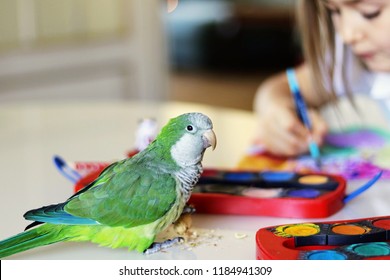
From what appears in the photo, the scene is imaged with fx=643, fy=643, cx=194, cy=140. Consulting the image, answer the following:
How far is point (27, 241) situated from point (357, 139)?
0.56 metres

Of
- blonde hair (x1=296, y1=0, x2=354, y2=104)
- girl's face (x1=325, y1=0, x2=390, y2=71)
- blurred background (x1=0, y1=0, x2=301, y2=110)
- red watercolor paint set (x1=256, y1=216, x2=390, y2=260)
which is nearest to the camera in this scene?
red watercolor paint set (x1=256, y1=216, x2=390, y2=260)

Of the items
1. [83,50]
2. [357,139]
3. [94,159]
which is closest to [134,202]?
[94,159]

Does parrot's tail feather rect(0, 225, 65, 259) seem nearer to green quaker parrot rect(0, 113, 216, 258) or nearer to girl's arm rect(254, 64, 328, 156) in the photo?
green quaker parrot rect(0, 113, 216, 258)

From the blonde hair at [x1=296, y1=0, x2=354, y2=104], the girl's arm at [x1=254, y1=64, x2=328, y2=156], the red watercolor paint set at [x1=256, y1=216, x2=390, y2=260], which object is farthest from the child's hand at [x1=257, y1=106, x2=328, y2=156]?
the red watercolor paint set at [x1=256, y1=216, x2=390, y2=260]

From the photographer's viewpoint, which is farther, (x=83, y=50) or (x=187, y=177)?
(x=83, y=50)

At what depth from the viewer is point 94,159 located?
867 mm

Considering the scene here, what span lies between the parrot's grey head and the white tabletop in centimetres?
8

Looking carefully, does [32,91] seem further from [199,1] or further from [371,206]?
[199,1]

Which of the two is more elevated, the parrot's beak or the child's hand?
the parrot's beak

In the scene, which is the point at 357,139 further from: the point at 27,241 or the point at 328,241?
the point at 27,241

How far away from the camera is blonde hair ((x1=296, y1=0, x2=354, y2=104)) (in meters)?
0.91

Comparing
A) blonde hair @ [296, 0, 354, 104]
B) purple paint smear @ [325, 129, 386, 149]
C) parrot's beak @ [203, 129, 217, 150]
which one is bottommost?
purple paint smear @ [325, 129, 386, 149]

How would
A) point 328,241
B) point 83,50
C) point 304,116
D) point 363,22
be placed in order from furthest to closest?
point 83,50, point 304,116, point 363,22, point 328,241

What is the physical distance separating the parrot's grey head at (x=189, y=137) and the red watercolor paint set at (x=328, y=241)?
80 millimetres
